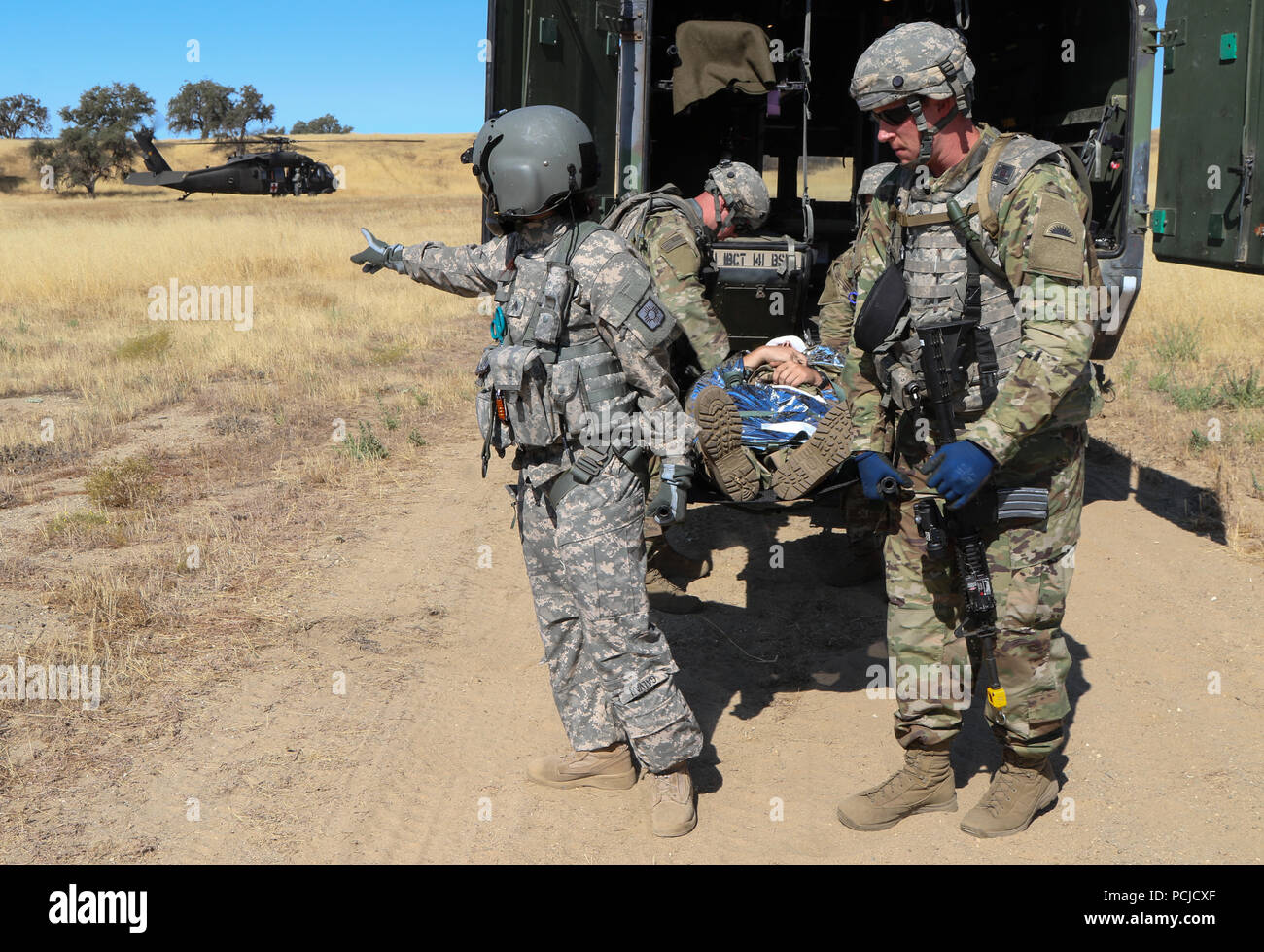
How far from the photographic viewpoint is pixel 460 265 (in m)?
3.28

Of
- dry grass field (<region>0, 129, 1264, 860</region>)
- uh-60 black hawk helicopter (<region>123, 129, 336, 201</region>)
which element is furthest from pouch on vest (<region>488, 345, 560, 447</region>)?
uh-60 black hawk helicopter (<region>123, 129, 336, 201</region>)

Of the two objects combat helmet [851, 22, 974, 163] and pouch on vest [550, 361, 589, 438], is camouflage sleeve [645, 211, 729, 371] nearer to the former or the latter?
pouch on vest [550, 361, 589, 438]

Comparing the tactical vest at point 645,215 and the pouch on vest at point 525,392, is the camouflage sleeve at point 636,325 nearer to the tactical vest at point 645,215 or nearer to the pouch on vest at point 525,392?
the pouch on vest at point 525,392

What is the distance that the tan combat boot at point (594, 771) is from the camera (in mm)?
3461

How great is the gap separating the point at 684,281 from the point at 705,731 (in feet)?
5.22

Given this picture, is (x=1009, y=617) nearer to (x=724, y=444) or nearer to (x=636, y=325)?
(x=724, y=444)

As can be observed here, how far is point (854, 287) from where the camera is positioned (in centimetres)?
360

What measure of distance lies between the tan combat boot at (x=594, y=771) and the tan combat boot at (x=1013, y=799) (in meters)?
1.02

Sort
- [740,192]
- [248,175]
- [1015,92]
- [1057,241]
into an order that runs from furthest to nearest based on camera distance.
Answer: [248,175] → [1015,92] → [740,192] → [1057,241]

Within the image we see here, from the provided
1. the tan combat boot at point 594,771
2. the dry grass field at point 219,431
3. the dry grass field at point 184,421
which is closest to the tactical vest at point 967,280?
the tan combat boot at point 594,771

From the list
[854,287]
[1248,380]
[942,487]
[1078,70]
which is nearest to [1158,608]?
[854,287]

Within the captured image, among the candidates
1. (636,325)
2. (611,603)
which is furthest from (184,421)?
(636,325)

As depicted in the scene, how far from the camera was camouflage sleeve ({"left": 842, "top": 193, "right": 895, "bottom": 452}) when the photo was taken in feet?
10.6
